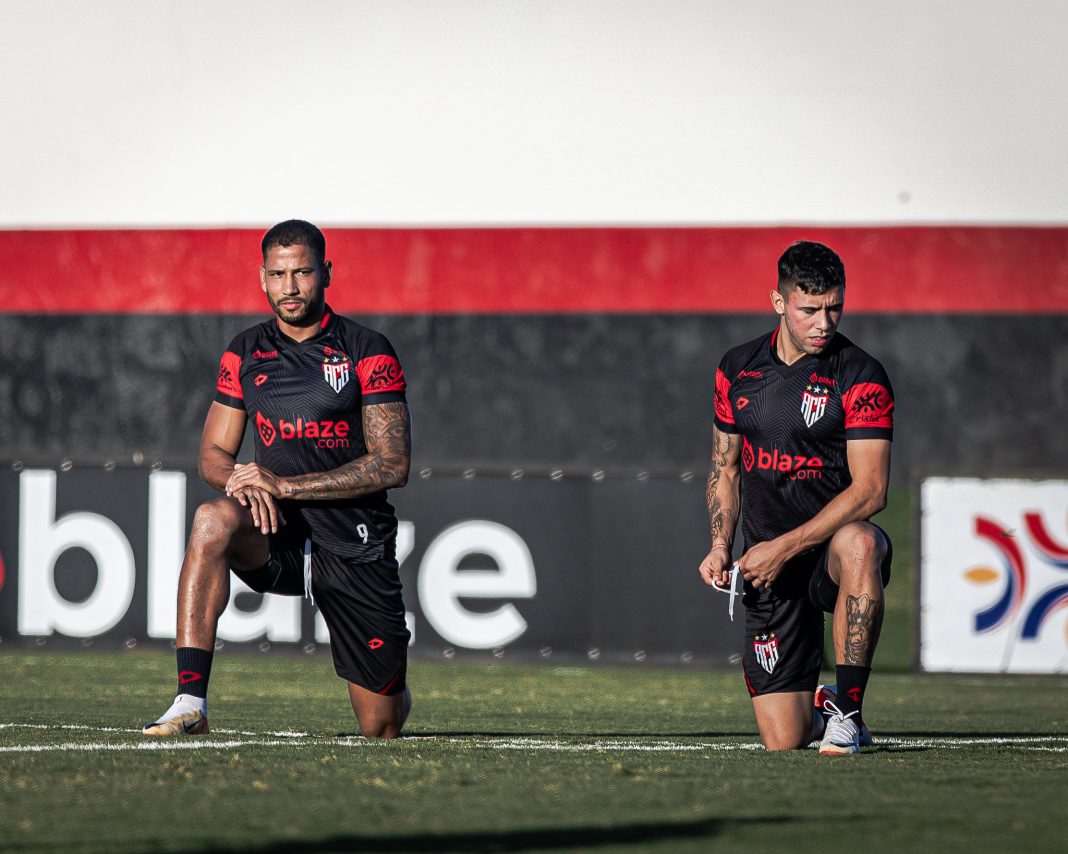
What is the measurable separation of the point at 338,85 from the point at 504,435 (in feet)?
9.40

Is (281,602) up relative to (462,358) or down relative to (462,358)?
down

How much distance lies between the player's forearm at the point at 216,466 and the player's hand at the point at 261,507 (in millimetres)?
171

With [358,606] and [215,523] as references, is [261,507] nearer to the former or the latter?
[215,523]

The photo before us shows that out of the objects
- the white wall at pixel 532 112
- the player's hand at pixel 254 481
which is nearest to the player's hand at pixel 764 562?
the player's hand at pixel 254 481

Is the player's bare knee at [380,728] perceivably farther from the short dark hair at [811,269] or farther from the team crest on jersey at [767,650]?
the short dark hair at [811,269]

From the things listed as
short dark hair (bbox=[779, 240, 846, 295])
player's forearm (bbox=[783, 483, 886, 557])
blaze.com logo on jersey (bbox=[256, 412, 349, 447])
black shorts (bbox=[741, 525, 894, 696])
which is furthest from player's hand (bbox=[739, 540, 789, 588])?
blaze.com logo on jersey (bbox=[256, 412, 349, 447])

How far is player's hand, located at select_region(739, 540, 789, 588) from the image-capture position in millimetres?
5207

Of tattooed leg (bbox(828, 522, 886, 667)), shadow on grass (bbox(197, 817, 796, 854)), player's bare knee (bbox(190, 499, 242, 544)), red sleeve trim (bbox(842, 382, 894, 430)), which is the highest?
red sleeve trim (bbox(842, 382, 894, 430))

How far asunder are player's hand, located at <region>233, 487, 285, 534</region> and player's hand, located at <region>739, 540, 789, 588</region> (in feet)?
4.73

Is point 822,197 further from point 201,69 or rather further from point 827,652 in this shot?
point 201,69

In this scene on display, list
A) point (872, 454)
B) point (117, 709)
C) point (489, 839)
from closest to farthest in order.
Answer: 1. point (489, 839)
2. point (872, 454)
3. point (117, 709)

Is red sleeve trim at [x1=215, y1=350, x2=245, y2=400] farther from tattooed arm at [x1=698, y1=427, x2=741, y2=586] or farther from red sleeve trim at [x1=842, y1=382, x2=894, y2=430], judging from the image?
red sleeve trim at [x1=842, y1=382, x2=894, y2=430]

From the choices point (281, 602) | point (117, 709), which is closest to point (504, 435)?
point (281, 602)

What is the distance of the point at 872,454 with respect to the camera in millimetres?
5168
